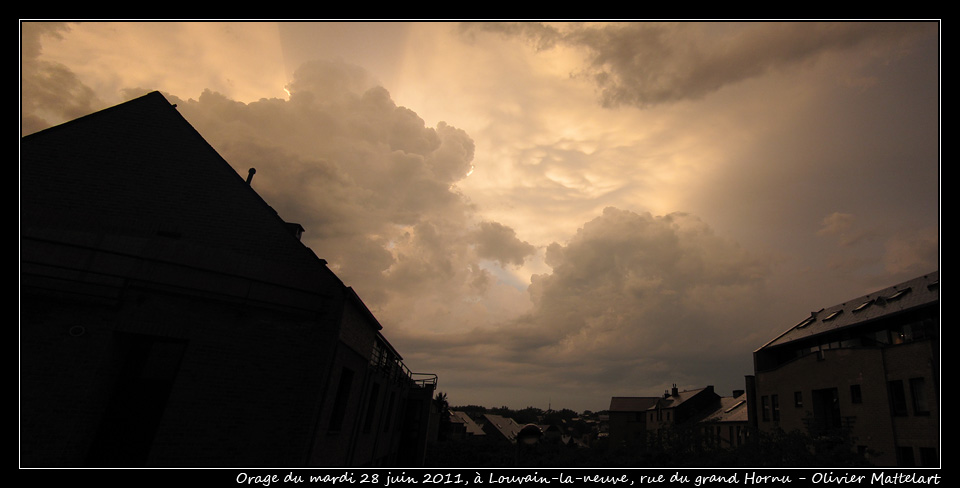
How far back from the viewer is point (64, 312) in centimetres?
1082

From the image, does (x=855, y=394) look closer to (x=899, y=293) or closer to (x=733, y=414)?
(x=899, y=293)

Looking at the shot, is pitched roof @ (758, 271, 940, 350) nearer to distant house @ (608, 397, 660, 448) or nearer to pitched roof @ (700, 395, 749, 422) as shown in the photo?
pitched roof @ (700, 395, 749, 422)

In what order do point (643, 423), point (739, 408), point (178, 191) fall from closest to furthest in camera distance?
1. point (178, 191)
2. point (739, 408)
3. point (643, 423)

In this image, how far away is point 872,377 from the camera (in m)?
25.1

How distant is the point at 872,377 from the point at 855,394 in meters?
1.82

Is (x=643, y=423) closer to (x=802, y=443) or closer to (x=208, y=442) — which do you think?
(x=802, y=443)

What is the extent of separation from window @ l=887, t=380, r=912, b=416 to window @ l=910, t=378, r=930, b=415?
0.46 m

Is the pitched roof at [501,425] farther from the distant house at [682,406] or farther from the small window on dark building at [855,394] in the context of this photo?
the small window on dark building at [855,394]

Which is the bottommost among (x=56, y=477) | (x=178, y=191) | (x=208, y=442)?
(x=56, y=477)

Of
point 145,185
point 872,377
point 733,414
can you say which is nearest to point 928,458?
point 872,377

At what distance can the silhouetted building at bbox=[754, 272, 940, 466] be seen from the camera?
72.7ft

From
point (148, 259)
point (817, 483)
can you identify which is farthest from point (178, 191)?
point (817, 483)

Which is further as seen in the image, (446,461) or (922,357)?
(446,461)

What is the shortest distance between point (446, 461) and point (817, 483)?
35800mm
